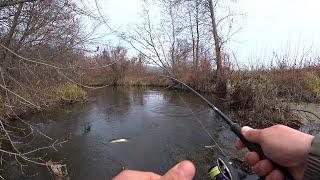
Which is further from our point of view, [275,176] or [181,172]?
[275,176]

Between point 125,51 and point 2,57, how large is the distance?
66.8 ft

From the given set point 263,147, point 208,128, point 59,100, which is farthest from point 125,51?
point 263,147

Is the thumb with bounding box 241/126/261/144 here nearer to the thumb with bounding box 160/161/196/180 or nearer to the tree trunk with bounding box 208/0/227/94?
the thumb with bounding box 160/161/196/180

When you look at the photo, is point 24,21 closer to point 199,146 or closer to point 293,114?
point 199,146

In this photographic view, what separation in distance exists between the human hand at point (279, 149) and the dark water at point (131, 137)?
487 cm

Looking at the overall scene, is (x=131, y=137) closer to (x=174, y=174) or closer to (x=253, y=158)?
(x=253, y=158)

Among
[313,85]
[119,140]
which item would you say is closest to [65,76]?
[119,140]

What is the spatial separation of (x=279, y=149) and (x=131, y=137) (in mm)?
7757

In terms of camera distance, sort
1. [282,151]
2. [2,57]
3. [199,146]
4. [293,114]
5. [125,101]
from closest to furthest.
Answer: [282,151]
[2,57]
[199,146]
[293,114]
[125,101]

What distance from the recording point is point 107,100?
16.6 meters

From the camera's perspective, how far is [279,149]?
1778 millimetres

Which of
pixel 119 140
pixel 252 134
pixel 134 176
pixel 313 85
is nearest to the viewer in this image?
pixel 134 176

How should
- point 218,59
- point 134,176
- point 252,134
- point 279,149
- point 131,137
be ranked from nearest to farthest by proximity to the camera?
point 134,176, point 279,149, point 252,134, point 131,137, point 218,59

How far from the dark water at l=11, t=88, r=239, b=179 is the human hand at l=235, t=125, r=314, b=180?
4.87 meters
